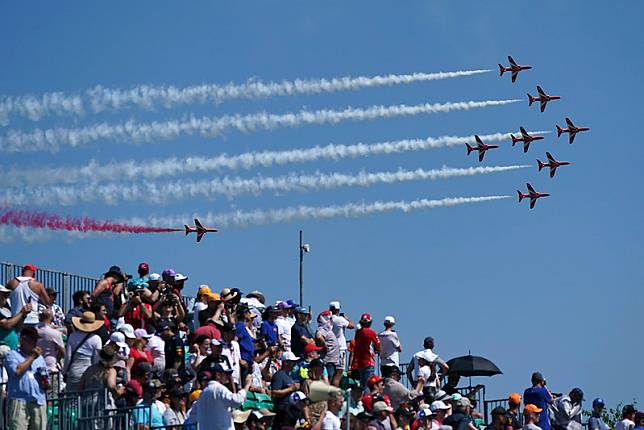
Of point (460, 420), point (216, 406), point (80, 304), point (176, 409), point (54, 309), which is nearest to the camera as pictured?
point (216, 406)

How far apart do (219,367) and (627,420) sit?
433 inches

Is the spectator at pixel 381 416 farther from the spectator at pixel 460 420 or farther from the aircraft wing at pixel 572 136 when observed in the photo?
the aircraft wing at pixel 572 136

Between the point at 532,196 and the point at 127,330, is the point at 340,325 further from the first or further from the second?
the point at 532,196

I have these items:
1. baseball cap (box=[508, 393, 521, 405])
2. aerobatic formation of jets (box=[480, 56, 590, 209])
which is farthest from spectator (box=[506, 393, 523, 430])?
aerobatic formation of jets (box=[480, 56, 590, 209])

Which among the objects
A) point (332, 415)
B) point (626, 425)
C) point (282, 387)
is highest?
point (282, 387)

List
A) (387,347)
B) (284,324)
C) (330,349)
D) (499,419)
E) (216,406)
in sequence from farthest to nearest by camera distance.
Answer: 1. (387,347)
2. (330,349)
3. (284,324)
4. (499,419)
5. (216,406)

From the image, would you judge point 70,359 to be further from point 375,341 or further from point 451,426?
point 375,341

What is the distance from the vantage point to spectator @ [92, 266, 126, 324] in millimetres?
25172

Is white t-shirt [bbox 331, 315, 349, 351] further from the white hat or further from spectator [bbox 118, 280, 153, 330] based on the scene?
the white hat

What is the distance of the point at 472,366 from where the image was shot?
32.5 metres

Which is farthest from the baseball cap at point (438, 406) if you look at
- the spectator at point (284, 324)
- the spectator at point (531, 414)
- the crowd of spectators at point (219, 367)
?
the spectator at point (284, 324)

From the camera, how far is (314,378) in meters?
23.4

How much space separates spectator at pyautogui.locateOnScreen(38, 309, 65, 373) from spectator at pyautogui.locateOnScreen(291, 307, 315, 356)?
6.36 meters

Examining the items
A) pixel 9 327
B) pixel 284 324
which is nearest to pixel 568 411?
pixel 284 324
